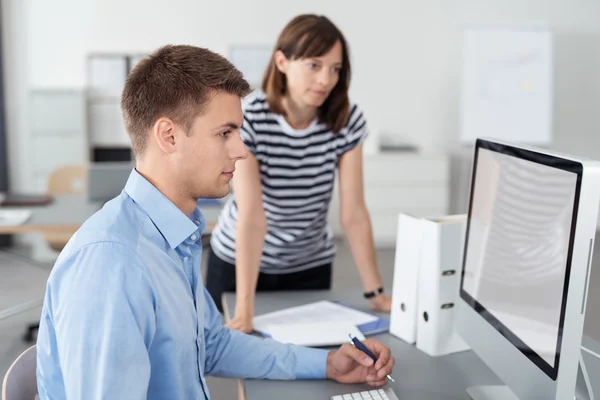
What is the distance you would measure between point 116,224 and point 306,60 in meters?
0.85

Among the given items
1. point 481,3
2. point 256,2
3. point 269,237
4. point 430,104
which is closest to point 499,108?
point 430,104

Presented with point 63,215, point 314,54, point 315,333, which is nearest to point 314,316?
point 315,333

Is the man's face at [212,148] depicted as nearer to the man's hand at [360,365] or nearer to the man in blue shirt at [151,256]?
the man in blue shirt at [151,256]

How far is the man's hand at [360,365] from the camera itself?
49.8 inches

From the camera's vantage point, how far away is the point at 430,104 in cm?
555

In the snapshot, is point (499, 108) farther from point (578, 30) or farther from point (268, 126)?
point (268, 126)

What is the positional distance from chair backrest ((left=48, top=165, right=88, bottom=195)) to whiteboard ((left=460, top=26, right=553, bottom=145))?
2.90m

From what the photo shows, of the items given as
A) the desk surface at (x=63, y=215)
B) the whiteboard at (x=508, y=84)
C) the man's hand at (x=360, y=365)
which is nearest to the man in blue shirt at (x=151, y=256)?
the man's hand at (x=360, y=365)

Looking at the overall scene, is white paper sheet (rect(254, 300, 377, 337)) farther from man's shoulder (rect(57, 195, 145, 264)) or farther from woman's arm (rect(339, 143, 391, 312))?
man's shoulder (rect(57, 195, 145, 264))

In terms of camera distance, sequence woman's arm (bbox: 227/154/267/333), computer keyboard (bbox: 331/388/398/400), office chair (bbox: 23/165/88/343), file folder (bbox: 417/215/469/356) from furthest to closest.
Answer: office chair (bbox: 23/165/88/343) < woman's arm (bbox: 227/154/267/333) < file folder (bbox: 417/215/469/356) < computer keyboard (bbox: 331/388/398/400)

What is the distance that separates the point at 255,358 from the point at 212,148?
48 cm

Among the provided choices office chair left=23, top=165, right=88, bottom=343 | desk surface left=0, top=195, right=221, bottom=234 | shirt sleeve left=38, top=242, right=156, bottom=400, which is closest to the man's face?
shirt sleeve left=38, top=242, right=156, bottom=400

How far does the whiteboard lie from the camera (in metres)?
5.22

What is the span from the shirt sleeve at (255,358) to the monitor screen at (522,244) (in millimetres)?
351
